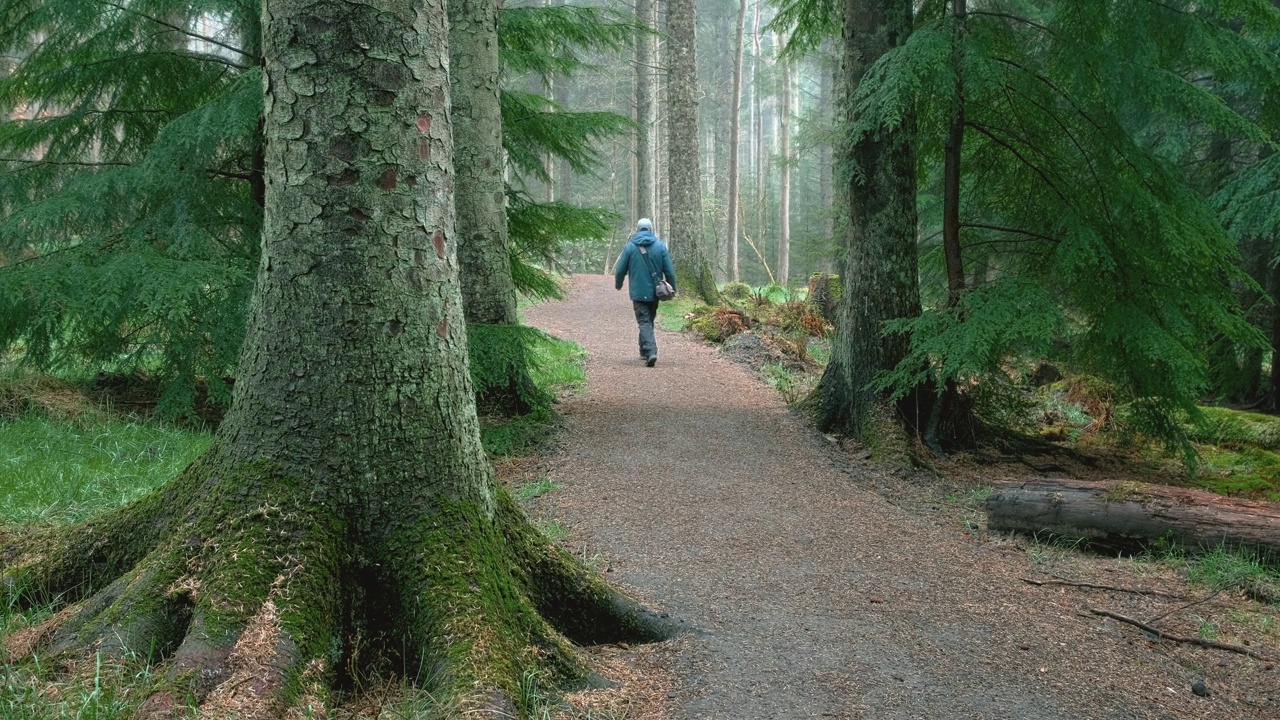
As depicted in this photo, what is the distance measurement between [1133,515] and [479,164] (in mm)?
6262

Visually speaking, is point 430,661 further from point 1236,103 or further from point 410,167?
point 1236,103

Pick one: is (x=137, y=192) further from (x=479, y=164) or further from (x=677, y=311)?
(x=677, y=311)

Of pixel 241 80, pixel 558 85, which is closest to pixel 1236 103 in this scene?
pixel 241 80

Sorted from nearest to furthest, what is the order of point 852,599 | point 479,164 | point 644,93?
point 852,599 < point 479,164 < point 644,93

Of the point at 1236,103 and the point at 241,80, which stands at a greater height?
the point at 1236,103

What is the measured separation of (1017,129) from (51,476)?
8612mm

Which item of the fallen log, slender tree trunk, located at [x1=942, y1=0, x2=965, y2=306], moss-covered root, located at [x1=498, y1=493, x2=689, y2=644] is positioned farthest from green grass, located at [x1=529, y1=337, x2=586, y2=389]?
moss-covered root, located at [x1=498, y1=493, x2=689, y2=644]

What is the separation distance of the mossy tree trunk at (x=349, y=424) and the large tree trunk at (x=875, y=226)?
5.66m

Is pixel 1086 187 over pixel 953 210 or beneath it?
over

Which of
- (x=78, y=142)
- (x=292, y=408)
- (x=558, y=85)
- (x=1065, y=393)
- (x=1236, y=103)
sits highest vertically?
(x=558, y=85)

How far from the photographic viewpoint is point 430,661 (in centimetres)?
321

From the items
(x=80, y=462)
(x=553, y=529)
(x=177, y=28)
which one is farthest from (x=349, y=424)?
(x=177, y=28)

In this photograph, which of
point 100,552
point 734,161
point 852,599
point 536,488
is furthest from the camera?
point 734,161

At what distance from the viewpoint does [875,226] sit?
844cm
